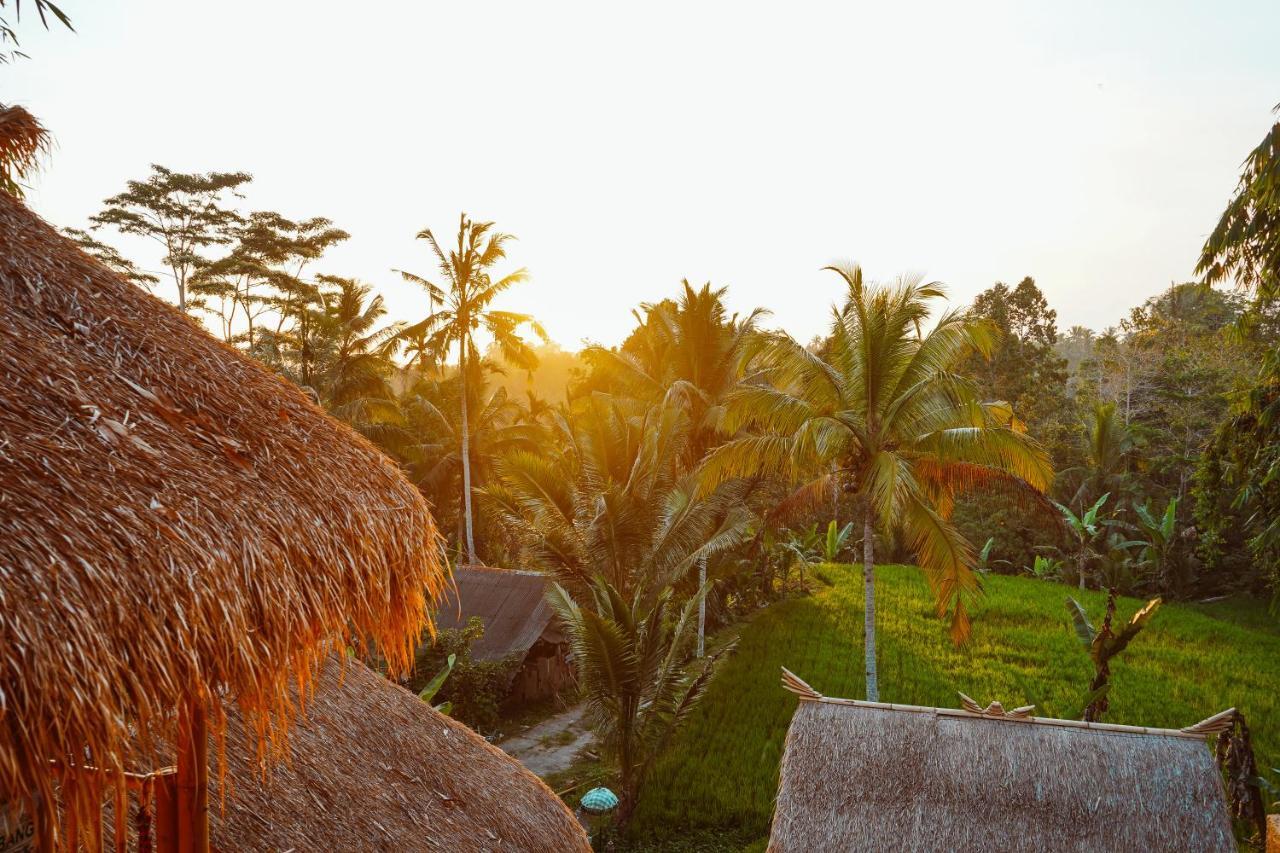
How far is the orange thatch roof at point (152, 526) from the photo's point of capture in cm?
200

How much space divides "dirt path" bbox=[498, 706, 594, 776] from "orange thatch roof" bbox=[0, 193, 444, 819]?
789cm

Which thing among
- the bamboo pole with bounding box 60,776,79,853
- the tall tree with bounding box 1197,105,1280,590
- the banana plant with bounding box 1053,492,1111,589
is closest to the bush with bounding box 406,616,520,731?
the bamboo pole with bounding box 60,776,79,853

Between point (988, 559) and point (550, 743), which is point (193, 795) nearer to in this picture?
point (550, 743)

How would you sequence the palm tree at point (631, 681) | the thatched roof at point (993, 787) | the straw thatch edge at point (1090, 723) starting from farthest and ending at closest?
1. the palm tree at point (631, 681)
2. the straw thatch edge at point (1090, 723)
3. the thatched roof at point (993, 787)

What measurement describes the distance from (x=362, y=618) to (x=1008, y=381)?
2583 centimetres

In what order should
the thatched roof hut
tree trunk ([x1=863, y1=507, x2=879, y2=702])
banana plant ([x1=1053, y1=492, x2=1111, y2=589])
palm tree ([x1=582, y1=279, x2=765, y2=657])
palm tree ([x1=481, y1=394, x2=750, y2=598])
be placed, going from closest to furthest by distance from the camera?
tree trunk ([x1=863, y1=507, x2=879, y2=702]), palm tree ([x1=481, y1=394, x2=750, y2=598]), the thatched roof hut, palm tree ([x1=582, y1=279, x2=765, y2=657]), banana plant ([x1=1053, y1=492, x2=1111, y2=589])

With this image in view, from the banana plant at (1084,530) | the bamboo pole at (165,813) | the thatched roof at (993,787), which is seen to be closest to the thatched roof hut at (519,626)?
the thatched roof at (993,787)

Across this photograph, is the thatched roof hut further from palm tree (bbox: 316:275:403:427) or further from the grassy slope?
palm tree (bbox: 316:275:403:427)

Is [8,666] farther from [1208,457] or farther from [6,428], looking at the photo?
[1208,457]

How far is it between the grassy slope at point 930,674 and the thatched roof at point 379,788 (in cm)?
336

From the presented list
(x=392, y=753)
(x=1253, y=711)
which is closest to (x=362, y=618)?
(x=392, y=753)

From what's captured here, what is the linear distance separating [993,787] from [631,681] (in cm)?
381

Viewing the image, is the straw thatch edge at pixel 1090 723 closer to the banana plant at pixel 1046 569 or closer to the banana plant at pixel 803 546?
the banana plant at pixel 803 546

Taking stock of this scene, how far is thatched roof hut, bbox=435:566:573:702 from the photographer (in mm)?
12516
